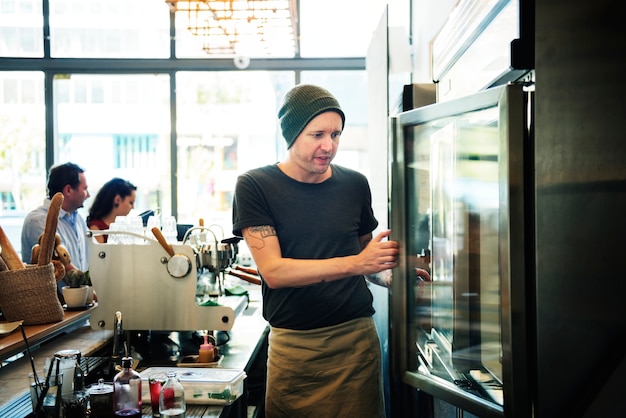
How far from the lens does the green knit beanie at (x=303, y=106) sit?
202cm

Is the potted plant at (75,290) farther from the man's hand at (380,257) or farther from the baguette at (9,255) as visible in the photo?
the man's hand at (380,257)

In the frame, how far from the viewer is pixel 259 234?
6.61ft

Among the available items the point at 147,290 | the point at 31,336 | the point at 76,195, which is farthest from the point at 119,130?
the point at 31,336

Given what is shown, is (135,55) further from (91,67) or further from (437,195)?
(437,195)

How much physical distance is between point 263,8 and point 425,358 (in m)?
2.85

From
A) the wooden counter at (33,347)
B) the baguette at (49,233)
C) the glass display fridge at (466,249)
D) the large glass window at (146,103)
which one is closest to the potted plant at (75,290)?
the wooden counter at (33,347)

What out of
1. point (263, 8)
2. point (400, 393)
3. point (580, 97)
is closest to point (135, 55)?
point (263, 8)

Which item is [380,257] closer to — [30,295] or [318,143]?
[318,143]

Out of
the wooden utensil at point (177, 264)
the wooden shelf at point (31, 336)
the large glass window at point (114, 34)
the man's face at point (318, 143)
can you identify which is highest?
the large glass window at point (114, 34)

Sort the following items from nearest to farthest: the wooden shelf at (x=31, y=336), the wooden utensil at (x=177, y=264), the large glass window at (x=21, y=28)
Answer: the wooden shelf at (x=31, y=336), the wooden utensil at (x=177, y=264), the large glass window at (x=21, y=28)

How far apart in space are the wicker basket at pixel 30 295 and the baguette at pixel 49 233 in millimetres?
31

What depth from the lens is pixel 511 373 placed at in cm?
139

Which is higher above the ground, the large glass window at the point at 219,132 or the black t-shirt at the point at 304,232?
the large glass window at the point at 219,132

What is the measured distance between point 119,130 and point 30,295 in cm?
443
